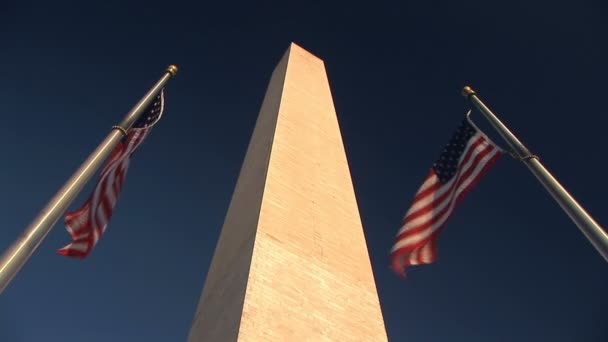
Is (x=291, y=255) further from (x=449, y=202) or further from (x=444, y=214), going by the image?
(x=449, y=202)

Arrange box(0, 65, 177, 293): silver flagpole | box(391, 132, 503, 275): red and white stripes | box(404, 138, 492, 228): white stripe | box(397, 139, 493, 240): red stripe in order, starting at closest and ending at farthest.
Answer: box(0, 65, 177, 293): silver flagpole → box(391, 132, 503, 275): red and white stripes → box(397, 139, 493, 240): red stripe → box(404, 138, 492, 228): white stripe

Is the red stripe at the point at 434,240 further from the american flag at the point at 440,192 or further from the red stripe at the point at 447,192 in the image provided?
the red stripe at the point at 447,192

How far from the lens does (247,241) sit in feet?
23.2

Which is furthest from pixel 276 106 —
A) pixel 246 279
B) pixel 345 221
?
pixel 246 279

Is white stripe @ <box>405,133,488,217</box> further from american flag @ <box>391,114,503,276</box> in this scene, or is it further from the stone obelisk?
the stone obelisk

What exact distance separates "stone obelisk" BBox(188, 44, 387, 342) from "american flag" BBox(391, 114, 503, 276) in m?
0.65

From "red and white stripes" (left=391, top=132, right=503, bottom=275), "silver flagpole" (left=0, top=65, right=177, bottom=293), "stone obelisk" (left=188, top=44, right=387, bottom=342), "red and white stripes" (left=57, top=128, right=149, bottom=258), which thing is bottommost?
"red and white stripes" (left=57, top=128, right=149, bottom=258)

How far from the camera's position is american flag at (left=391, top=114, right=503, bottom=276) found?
8180 mm

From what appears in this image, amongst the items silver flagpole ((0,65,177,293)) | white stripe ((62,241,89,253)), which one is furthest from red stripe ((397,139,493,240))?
white stripe ((62,241,89,253))

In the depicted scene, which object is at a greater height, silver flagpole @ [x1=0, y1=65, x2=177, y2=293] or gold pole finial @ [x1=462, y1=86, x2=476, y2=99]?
gold pole finial @ [x1=462, y1=86, x2=476, y2=99]

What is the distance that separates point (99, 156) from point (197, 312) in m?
2.49

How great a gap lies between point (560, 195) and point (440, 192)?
6.20 ft

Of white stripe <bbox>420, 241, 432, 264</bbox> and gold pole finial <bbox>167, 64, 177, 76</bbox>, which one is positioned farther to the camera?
gold pole finial <bbox>167, 64, 177, 76</bbox>

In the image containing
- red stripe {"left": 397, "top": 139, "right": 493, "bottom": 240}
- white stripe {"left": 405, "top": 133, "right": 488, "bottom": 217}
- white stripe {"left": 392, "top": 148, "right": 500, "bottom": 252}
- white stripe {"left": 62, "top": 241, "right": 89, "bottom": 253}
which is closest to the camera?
white stripe {"left": 62, "top": 241, "right": 89, "bottom": 253}
